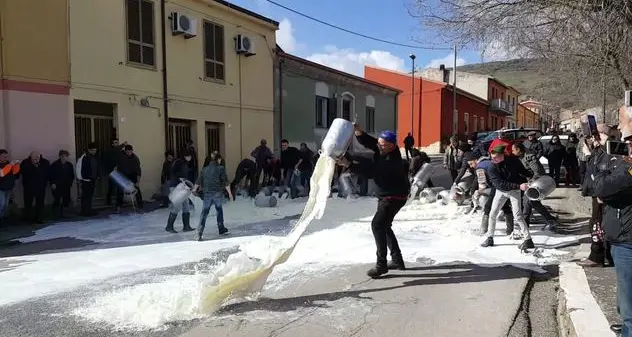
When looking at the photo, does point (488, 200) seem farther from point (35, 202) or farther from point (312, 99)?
point (312, 99)

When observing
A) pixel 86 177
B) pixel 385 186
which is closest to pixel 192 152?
pixel 86 177

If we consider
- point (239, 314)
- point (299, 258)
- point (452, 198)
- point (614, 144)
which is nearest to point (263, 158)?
point (452, 198)

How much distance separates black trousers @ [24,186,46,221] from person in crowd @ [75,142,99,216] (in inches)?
35.1

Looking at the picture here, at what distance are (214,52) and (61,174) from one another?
280 inches

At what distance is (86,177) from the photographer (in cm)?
1184

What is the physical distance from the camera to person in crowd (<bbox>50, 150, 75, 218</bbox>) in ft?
37.5

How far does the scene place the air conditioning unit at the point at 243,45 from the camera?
701 inches

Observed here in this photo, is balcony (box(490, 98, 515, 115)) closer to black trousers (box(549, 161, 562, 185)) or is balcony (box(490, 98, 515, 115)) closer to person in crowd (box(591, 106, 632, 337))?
black trousers (box(549, 161, 562, 185))

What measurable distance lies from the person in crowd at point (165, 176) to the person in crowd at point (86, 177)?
195cm

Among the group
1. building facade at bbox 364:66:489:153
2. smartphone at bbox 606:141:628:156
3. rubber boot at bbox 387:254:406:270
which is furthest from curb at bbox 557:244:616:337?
building facade at bbox 364:66:489:153

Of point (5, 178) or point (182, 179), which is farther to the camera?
point (182, 179)

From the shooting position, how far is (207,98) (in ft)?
54.9

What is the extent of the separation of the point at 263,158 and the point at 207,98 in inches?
101

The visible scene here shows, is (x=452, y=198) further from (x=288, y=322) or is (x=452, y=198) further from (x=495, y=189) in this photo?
(x=288, y=322)
